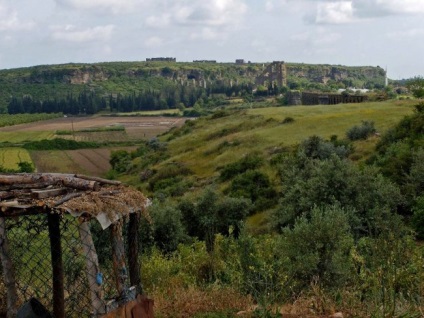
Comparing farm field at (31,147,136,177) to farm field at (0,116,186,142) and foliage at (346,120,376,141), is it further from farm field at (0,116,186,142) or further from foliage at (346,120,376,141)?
foliage at (346,120,376,141)

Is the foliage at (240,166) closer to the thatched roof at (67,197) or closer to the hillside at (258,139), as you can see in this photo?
the hillside at (258,139)

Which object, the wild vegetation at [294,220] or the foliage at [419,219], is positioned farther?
the foliage at [419,219]

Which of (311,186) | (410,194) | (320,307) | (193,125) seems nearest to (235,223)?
(311,186)

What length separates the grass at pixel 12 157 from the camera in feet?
204

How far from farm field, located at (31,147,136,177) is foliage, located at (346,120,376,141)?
29361 millimetres

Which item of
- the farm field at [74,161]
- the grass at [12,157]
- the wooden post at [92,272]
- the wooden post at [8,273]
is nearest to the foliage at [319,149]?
the wooden post at [8,273]

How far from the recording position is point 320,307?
25.2 feet

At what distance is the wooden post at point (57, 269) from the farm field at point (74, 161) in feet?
175

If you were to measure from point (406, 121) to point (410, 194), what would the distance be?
13497 millimetres

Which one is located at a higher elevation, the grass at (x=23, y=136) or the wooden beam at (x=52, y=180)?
the wooden beam at (x=52, y=180)

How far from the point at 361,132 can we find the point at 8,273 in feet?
120

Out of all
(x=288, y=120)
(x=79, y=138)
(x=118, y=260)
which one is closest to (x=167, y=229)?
(x=118, y=260)

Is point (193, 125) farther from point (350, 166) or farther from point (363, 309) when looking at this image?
point (363, 309)

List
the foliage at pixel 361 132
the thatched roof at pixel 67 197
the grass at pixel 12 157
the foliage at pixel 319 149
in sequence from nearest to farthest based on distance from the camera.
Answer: the thatched roof at pixel 67 197 < the foliage at pixel 319 149 < the foliage at pixel 361 132 < the grass at pixel 12 157
